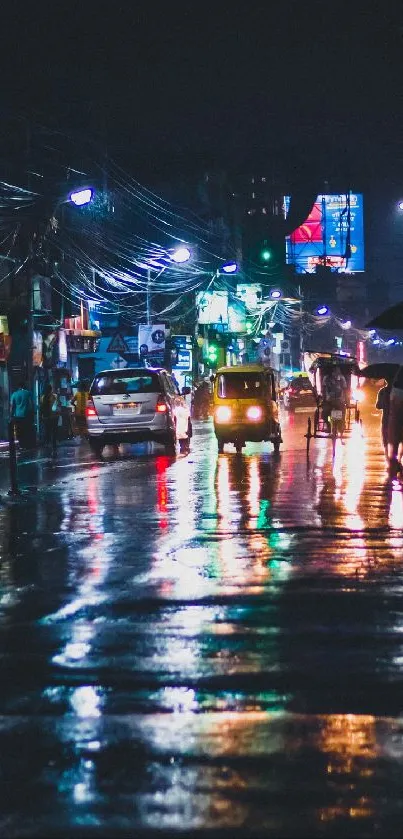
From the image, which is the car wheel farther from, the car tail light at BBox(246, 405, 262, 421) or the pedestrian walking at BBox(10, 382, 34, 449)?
the car tail light at BBox(246, 405, 262, 421)

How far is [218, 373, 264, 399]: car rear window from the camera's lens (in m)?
31.3

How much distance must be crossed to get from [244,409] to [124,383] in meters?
4.26

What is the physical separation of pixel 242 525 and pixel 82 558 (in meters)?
2.85

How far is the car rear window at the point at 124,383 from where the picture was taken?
27594 millimetres

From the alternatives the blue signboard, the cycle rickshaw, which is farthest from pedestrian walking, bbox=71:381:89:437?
the blue signboard

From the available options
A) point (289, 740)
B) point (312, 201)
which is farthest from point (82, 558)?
point (312, 201)

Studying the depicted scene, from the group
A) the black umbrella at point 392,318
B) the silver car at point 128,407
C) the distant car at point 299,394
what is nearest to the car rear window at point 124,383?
the silver car at point 128,407

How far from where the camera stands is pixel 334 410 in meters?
28.9

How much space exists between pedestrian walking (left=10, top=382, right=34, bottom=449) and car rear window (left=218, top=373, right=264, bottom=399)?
5775mm

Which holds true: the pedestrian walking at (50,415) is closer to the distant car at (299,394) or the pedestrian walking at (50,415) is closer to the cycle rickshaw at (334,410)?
the cycle rickshaw at (334,410)

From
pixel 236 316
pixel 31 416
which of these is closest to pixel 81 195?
pixel 31 416

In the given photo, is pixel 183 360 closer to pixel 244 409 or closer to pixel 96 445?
pixel 244 409

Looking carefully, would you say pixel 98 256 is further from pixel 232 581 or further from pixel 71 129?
pixel 232 581

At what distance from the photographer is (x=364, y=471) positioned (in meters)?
23.0
